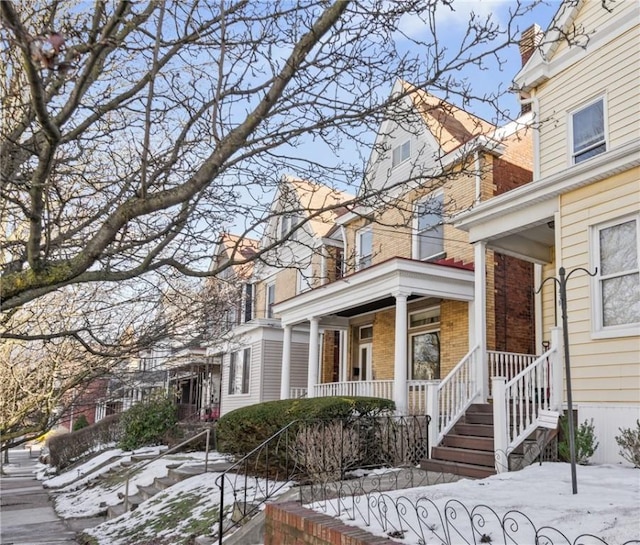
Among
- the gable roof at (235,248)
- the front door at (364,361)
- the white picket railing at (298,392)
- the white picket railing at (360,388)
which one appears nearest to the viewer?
the gable roof at (235,248)

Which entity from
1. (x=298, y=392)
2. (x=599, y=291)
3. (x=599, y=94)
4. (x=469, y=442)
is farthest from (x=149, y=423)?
(x=599, y=94)

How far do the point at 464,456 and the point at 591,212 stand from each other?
168 inches

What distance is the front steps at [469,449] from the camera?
8.83 m

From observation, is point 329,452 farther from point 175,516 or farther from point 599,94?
point 599,94

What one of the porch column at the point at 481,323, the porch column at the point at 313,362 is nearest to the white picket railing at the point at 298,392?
the porch column at the point at 313,362

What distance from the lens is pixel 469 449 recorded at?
952cm

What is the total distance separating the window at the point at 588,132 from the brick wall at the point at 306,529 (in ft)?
25.7

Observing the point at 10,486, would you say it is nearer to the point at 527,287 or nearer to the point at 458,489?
the point at 527,287

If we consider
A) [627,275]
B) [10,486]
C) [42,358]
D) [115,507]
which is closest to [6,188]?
[42,358]

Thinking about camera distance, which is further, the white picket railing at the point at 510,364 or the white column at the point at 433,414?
the white picket railing at the point at 510,364

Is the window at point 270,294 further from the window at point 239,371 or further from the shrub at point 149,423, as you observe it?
the shrub at point 149,423

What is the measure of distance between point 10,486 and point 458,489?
2094 cm

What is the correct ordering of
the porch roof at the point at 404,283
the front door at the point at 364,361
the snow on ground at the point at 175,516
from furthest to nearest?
the front door at the point at 364,361, the porch roof at the point at 404,283, the snow on ground at the point at 175,516

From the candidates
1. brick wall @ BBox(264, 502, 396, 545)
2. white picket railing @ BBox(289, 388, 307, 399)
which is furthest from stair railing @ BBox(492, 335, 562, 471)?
white picket railing @ BBox(289, 388, 307, 399)
